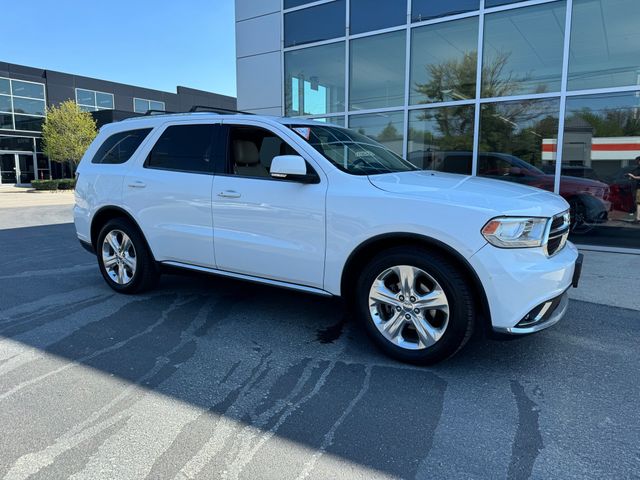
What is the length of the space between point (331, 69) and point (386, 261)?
26.6 feet

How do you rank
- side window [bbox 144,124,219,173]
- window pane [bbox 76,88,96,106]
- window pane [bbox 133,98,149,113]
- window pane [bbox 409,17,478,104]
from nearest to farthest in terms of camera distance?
side window [bbox 144,124,219,173]
window pane [bbox 409,17,478,104]
window pane [bbox 76,88,96,106]
window pane [bbox 133,98,149,113]

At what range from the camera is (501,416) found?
8.85 ft

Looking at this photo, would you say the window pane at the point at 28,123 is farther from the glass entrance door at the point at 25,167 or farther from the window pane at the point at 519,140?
the window pane at the point at 519,140

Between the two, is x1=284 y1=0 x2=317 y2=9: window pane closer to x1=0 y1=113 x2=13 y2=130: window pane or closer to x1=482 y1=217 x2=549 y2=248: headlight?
x1=482 y1=217 x2=549 y2=248: headlight

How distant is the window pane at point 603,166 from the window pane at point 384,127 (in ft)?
10.0

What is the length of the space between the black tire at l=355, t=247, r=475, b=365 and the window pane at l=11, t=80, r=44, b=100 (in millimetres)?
37568

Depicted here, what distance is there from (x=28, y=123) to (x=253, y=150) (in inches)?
1436

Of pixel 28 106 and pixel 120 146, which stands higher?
pixel 28 106

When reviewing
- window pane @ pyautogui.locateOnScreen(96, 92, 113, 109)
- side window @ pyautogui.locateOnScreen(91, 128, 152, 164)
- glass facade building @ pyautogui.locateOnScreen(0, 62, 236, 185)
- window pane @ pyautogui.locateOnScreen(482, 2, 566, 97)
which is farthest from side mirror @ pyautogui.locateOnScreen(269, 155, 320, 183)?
window pane @ pyautogui.locateOnScreen(96, 92, 113, 109)

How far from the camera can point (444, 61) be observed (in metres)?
8.92

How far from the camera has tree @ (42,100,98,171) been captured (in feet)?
99.9

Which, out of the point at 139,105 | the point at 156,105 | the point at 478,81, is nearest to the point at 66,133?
the point at 139,105

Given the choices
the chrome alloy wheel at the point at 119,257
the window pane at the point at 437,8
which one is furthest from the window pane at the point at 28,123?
the chrome alloy wheel at the point at 119,257

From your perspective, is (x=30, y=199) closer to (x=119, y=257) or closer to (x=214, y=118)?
(x=119, y=257)
